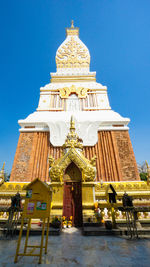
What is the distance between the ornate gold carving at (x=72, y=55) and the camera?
80.5 ft

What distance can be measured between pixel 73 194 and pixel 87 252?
3303 millimetres

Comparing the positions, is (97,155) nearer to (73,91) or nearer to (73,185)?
(73,185)

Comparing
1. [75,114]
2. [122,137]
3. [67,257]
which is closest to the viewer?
[67,257]

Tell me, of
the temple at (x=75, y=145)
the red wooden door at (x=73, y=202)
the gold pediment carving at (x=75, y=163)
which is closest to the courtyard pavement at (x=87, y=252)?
the red wooden door at (x=73, y=202)

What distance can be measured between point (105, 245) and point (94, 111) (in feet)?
47.8

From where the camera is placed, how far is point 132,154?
13508mm

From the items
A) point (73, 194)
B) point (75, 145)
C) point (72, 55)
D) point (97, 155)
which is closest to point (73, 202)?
point (73, 194)

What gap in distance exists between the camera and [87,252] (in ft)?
11.4

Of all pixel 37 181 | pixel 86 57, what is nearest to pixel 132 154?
pixel 37 181

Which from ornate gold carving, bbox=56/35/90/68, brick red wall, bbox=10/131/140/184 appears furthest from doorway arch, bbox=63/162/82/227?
ornate gold carving, bbox=56/35/90/68

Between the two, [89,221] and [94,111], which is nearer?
[89,221]

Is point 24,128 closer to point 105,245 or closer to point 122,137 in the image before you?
point 122,137

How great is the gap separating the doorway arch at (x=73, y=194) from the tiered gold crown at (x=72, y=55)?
2187 cm

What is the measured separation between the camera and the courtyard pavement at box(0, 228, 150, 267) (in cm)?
294
